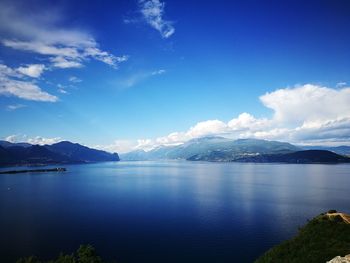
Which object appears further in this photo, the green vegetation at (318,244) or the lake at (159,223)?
the lake at (159,223)

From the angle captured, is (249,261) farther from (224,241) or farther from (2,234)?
(2,234)

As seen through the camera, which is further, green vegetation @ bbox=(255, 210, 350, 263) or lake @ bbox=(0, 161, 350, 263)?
lake @ bbox=(0, 161, 350, 263)

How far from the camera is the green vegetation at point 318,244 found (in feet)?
168

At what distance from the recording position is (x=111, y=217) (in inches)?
4370

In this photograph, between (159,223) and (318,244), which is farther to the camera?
(159,223)

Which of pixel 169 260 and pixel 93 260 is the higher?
pixel 93 260

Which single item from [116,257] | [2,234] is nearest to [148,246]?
[116,257]

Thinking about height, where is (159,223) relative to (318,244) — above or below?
below

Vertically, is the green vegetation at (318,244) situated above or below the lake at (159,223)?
above

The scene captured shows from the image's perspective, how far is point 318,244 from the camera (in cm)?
5831

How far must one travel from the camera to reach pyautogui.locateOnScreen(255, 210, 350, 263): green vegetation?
5131 cm

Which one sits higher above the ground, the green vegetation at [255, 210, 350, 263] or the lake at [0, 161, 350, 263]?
the green vegetation at [255, 210, 350, 263]

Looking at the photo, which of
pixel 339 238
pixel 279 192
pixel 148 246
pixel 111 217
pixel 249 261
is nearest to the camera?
pixel 339 238

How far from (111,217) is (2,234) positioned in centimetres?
3771
